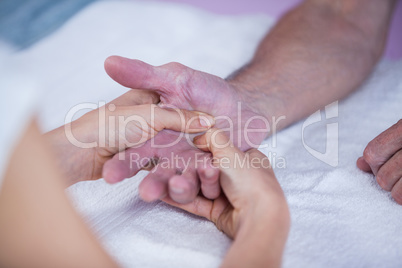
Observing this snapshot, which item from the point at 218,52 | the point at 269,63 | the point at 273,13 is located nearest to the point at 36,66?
the point at 218,52

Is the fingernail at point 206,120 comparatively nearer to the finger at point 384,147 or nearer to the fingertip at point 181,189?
the fingertip at point 181,189

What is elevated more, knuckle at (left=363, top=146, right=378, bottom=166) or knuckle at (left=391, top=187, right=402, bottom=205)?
knuckle at (left=363, top=146, right=378, bottom=166)

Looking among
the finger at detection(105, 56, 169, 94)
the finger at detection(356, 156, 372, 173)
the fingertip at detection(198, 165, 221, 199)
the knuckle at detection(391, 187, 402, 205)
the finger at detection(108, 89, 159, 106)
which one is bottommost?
the knuckle at detection(391, 187, 402, 205)

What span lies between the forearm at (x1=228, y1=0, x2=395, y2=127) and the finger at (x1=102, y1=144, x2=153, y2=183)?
0.33 meters

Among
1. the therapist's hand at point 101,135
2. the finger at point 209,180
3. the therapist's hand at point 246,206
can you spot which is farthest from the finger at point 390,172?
the therapist's hand at point 101,135

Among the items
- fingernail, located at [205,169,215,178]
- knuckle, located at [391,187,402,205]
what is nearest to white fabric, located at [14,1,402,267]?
knuckle, located at [391,187,402,205]

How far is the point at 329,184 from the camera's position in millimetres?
847

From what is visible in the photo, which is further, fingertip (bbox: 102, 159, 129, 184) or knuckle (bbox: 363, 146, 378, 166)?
A: knuckle (bbox: 363, 146, 378, 166)

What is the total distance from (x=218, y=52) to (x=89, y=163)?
0.55 metres

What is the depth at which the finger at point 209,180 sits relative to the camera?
0.70 m

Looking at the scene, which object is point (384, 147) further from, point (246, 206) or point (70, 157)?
point (70, 157)

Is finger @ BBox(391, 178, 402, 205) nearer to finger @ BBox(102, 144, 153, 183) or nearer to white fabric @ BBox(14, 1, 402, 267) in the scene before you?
white fabric @ BBox(14, 1, 402, 267)

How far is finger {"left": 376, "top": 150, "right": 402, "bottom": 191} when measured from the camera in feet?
2.64

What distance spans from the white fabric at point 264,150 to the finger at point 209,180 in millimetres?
68
